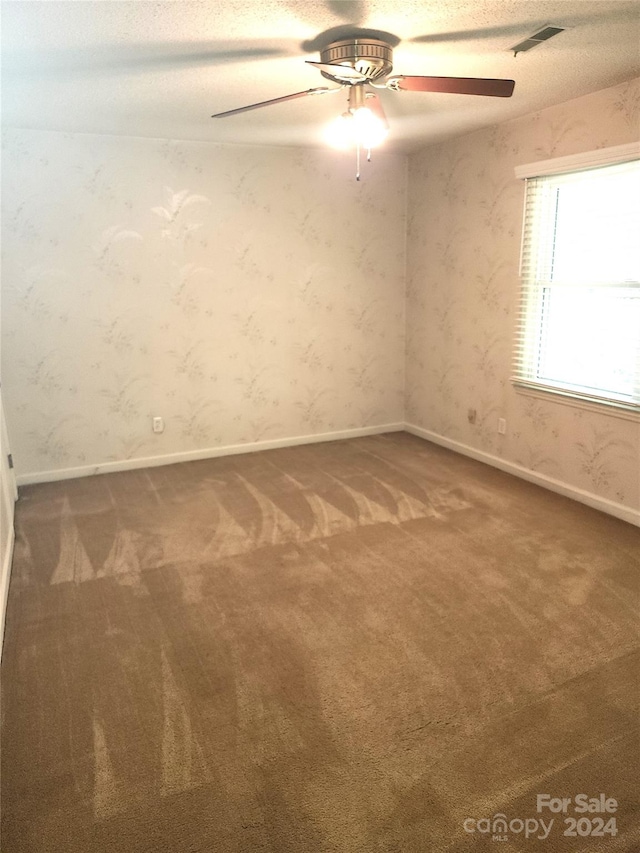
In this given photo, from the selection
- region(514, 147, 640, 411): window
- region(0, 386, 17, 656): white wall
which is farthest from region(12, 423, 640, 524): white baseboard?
region(514, 147, 640, 411): window

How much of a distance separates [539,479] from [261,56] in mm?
3003

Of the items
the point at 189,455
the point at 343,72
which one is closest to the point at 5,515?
the point at 189,455

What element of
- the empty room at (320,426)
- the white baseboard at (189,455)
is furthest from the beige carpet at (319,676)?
the white baseboard at (189,455)

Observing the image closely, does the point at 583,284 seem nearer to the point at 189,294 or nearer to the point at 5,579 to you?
the point at 189,294

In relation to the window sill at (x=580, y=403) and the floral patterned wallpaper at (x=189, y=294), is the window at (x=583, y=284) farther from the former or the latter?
the floral patterned wallpaper at (x=189, y=294)

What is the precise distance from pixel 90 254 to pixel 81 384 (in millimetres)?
916

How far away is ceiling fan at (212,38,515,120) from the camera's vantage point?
2.18 meters

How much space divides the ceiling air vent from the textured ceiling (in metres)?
0.04

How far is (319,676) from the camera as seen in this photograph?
217 cm

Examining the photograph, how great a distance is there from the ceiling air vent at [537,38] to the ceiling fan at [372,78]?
0.83 ft

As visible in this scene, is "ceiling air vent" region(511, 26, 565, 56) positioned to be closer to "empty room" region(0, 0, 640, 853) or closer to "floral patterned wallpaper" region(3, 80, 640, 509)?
"empty room" region(0, 0, 640, 853)

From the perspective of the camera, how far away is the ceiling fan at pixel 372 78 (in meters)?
2.18

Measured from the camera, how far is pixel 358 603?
2627 millimetres

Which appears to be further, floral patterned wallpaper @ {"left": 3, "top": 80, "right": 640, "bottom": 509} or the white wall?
floral patterned wallpaper @ {"left": 3, "top": 80, "right": 640, "bottom": 509}
